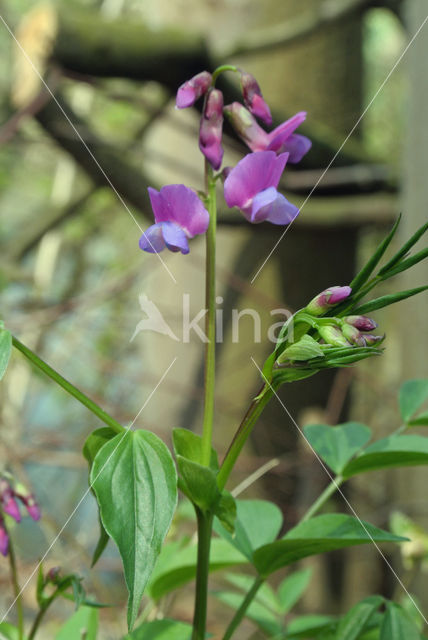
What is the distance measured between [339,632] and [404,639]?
0.03 metres

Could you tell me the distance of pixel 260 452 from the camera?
1.80m

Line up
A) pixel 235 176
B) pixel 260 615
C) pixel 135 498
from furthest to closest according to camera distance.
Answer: pixel 260 615 → pixel 235 176 → pixel 135 498

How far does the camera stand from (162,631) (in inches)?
15.5

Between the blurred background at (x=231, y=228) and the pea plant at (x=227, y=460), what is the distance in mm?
795

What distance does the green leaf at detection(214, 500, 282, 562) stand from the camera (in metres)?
0.42

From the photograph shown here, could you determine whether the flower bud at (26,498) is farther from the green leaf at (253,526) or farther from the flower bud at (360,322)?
the flower bud at (360,322)

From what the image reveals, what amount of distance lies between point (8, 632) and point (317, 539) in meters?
0.19

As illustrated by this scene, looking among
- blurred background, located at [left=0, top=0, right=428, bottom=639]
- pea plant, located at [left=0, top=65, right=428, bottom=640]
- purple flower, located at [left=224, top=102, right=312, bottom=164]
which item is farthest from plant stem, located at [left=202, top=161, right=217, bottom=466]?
blurred background, located at [left=0, top=0, right=428, bottom=639]

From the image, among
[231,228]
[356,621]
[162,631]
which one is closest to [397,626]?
[356,621]

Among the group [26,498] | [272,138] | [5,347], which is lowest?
[26,498]

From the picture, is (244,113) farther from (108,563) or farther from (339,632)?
(108,563)

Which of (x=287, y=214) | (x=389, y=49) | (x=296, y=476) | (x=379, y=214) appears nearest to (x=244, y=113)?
(x=287, y=214)

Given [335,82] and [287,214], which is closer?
[287,214]

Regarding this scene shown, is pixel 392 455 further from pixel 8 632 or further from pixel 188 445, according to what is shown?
pixel 8 632
